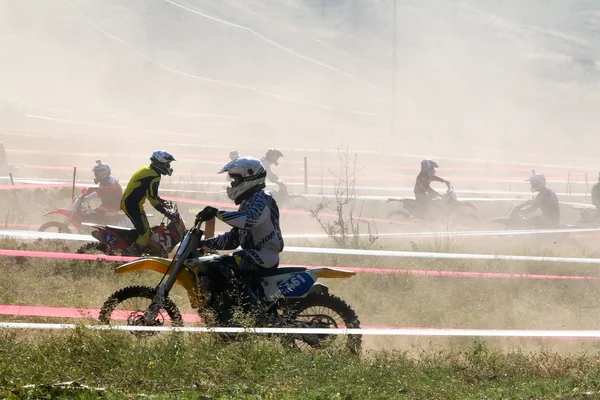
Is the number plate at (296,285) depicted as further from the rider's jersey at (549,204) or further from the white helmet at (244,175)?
the rider's jersey at (549,204)

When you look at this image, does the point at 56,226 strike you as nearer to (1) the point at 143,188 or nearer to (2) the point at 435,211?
(1) the point at 143,188

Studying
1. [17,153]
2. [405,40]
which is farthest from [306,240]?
[405,40]

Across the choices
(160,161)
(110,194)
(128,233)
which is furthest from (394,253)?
(110,194)

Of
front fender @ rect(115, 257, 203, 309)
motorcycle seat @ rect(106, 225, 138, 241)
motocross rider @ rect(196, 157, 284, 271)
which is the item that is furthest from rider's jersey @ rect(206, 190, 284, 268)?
motorcycle seat @ rect(106, 225, 138, 241)

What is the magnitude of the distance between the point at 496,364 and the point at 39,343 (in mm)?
4214

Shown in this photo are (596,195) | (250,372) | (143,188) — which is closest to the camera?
(250,372)

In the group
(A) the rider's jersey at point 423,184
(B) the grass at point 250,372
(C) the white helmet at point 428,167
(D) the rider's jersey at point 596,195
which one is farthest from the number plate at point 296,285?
(D) the rider's jersey at point 596,195

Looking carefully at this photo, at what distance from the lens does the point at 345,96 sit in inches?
2621

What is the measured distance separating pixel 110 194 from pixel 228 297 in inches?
301

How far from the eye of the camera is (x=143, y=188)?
1292 centimetres

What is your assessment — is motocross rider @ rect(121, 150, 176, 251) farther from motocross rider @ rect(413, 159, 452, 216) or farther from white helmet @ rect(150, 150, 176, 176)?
motocross rider @ rect(413, 159, 452, 216)

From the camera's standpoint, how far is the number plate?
8664 millimetres

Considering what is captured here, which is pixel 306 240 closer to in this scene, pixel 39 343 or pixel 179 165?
pixel 39 343

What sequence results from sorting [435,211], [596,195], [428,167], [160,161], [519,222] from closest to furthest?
[160,161] < [519,222] < [428,167] < [435,211] < [596,195]
